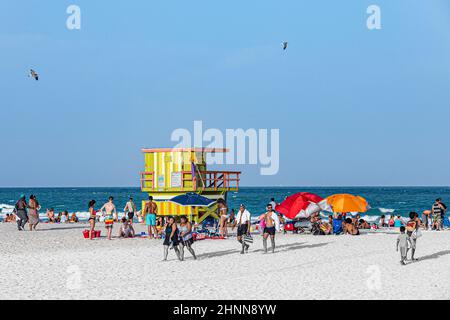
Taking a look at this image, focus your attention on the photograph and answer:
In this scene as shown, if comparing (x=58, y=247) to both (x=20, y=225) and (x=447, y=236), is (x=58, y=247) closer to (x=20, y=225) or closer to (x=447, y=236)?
(x=20, y=225)

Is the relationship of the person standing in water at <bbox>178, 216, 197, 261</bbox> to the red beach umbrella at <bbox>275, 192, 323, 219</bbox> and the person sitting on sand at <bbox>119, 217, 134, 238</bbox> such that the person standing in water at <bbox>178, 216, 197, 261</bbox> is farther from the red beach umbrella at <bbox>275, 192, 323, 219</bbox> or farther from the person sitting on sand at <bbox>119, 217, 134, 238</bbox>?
the red beach umbrella at <bbox>275, 192, 323, 219</bbox>

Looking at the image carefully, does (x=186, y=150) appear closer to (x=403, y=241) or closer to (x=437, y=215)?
(x=437, y=215)

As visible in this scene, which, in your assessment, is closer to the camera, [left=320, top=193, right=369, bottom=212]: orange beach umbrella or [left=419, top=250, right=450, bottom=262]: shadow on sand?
[left=419, top=250, right=450, bottom=262]: shadow on sand

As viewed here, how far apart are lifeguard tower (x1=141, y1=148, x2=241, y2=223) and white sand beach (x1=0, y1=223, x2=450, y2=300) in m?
9.25

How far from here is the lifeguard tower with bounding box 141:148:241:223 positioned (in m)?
32.5

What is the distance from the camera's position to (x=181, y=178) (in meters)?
32.7

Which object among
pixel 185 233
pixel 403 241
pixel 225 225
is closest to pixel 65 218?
pixel 225 225

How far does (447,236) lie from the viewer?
27609mm

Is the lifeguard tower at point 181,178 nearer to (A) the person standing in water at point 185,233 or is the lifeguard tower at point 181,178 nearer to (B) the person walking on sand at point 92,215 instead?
(B) the person walking on sand at point 92,215

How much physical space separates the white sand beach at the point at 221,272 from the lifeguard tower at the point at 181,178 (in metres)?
9.25

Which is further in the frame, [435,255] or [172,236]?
[435,255]

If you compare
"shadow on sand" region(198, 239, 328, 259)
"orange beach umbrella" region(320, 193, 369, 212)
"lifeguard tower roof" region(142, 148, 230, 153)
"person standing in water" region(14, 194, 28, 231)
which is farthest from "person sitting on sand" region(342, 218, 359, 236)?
"person standing in water" region(14, 194, 28, 231)

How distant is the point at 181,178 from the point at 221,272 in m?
17.8

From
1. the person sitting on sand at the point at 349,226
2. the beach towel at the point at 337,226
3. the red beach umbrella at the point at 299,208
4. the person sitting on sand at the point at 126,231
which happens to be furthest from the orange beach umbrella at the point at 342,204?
the person sitting on sand at the point at 126,231
